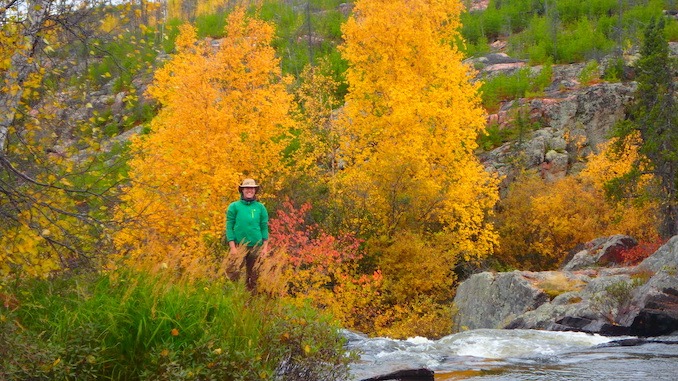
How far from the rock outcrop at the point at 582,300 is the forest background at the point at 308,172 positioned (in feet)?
3.10

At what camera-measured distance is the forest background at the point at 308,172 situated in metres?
5.11

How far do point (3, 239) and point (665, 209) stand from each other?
2323cm

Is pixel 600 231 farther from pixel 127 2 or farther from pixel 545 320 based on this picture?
pixel 127 2

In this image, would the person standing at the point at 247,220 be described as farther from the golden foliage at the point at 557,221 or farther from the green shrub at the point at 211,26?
the green shrub at the point at 211,26

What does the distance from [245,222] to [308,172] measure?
37.6 ft

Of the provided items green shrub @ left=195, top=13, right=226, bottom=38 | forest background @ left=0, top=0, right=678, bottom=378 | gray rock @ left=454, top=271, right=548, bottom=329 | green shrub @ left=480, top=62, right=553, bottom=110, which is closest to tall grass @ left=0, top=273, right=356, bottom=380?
forest background @ left=0, top=0, right=678, bottom=378

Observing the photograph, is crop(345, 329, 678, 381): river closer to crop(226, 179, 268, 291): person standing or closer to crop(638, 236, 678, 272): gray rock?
crop(226, 179, 268, 291): person standing

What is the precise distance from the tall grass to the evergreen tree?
20210 mm

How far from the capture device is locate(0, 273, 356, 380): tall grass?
5.03 m

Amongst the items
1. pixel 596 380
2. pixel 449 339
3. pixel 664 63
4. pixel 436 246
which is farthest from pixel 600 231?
pixel 596 380

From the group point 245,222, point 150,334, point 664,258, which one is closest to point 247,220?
point 245,222

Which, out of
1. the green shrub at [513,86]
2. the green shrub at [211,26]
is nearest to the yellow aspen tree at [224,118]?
the green shrub at [513,86]

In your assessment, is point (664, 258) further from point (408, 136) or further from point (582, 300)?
point (408, 136)

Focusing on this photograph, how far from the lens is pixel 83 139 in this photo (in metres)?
5.11
